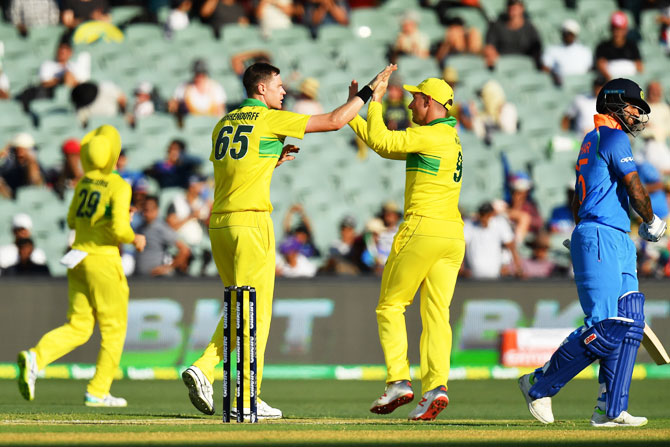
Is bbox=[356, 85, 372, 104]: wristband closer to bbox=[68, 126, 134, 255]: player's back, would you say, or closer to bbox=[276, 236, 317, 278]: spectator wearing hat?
bbox=[68, 126, 134, 255]: player's back

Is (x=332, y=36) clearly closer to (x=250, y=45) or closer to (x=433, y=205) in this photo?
Answer: (x=250, y=45)

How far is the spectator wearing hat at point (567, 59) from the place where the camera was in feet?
65.6

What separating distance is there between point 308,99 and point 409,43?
8.53ft

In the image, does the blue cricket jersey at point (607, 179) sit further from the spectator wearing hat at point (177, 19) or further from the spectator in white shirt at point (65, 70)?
the spectator wearing hat at point (177, 19)

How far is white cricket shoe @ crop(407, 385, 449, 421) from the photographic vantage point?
330 inches

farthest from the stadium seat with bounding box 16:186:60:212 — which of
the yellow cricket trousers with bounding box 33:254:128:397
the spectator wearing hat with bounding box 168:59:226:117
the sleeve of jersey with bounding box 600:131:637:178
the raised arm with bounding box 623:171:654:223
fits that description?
the raised arm with bounding box 623:171:654:223

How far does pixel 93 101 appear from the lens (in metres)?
18.2

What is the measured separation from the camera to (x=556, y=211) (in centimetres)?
1692

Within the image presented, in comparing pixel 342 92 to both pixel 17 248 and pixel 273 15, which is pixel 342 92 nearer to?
pixel 273 15

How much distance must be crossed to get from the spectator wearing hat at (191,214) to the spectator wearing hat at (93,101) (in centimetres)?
296

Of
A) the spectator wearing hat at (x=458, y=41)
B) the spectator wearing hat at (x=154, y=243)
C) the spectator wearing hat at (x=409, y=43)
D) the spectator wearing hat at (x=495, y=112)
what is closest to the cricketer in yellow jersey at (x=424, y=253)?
the spectator wearing hat at (x=154, y=243)

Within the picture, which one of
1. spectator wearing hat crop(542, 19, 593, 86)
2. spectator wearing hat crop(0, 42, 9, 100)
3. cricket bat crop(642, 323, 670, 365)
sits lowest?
cricket bat crop(642, 323, 670, 365)

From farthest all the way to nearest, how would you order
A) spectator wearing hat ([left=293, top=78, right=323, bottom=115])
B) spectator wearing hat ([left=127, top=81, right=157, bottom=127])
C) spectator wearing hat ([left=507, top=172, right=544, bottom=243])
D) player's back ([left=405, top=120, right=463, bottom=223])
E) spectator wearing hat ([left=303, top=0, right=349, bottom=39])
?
spectator wearing hat ([left=303, top=0, right=349, bottom=39]) < spectator wearing hat ([left=127, top=81, right=157, bottom=127]) < spectator wearing hat ([left=293, top=78, right=323, bottom=115]) < spectator wearing hat ([left=507, top=172, right=544, bottom=243]) < player's back ([left=405, top=120, right=463, bottom=223])

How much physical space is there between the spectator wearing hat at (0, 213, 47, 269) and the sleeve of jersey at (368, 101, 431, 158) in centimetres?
744
